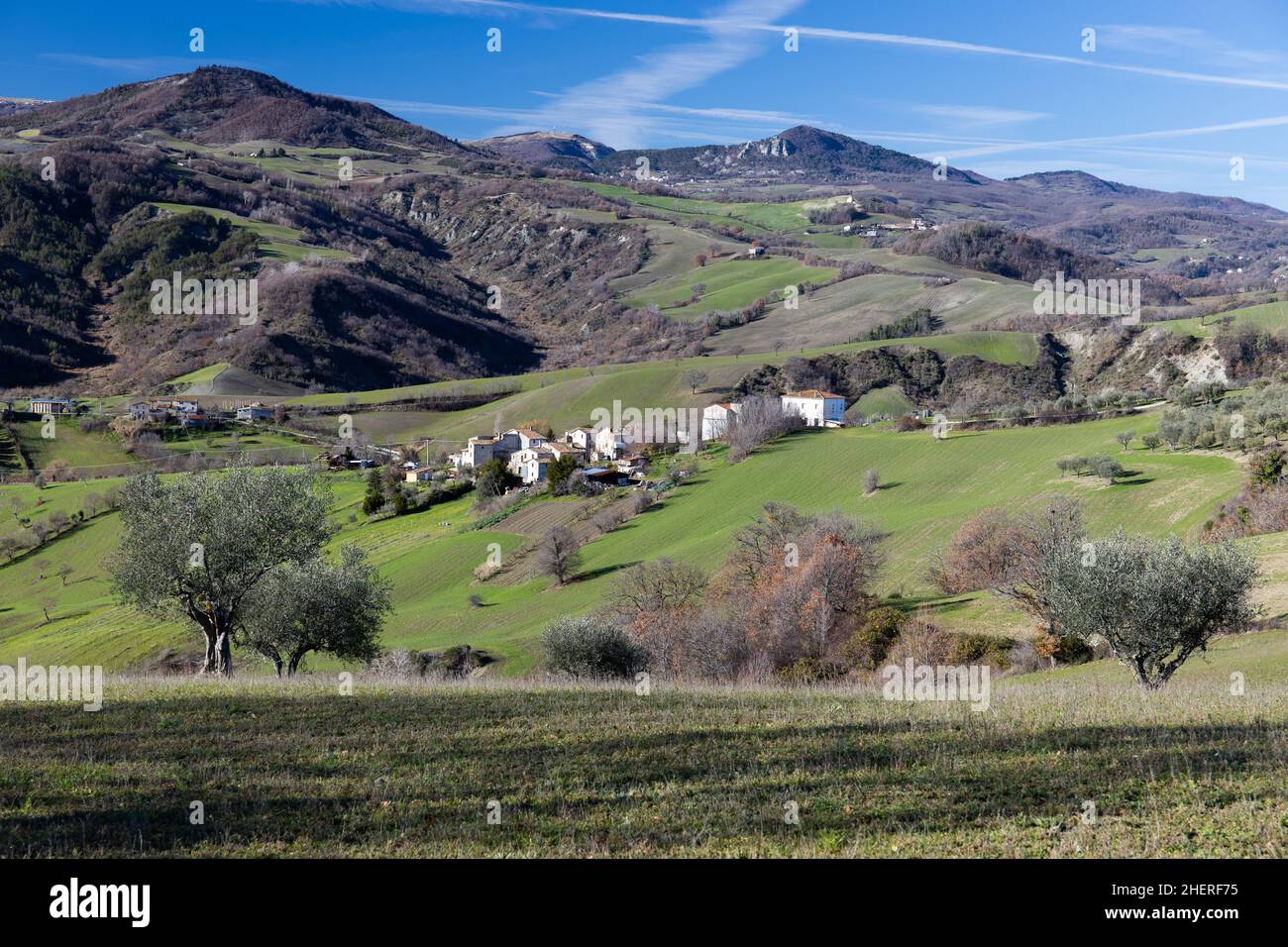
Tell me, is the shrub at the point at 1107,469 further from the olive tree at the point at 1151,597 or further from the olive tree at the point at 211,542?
the olive tree at the point at 211,542

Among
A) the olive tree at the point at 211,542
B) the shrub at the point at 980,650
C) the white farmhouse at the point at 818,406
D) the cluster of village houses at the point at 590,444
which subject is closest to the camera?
the olive tree at the point at 211,542

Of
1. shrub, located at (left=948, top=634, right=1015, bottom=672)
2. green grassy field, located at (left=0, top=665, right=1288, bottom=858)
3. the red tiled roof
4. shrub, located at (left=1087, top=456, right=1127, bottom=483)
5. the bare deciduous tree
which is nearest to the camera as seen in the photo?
green grassy field, located at (left=0, top=665, right=1288, bottom=858)

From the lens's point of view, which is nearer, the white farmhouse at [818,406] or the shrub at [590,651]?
the shrub at [590,651]

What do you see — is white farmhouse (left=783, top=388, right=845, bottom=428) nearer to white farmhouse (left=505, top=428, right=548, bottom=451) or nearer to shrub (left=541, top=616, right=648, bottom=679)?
white farmhouse (left=505, top=428, right=548, bottom=451)

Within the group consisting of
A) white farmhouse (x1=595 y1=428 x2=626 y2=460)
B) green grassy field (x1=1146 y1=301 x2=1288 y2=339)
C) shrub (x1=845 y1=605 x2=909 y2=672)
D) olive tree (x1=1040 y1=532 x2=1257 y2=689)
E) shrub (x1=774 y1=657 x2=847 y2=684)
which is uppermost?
green grassy field (x1=1146 y1=301 x2=1288 y2=339)

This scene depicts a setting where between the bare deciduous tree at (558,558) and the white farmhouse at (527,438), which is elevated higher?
the white farmhouse at (527,438)

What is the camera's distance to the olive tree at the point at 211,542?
95.7ft

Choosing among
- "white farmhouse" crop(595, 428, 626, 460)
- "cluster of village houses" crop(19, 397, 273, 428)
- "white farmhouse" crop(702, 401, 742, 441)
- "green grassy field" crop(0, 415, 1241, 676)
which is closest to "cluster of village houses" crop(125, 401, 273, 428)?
"cluster of village houses" crop(19, 397, 273, 428)

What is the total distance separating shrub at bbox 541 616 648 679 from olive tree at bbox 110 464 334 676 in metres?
9.84

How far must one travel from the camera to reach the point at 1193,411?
72.7 m

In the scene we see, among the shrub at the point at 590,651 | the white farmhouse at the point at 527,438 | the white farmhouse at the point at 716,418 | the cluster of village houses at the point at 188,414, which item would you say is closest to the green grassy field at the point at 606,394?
the white farmhouse at the point at 527,438

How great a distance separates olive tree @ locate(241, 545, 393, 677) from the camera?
107 feet

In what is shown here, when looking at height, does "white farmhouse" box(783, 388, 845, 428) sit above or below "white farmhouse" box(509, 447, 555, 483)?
above

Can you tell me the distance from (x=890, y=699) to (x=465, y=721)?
7.47 meters
